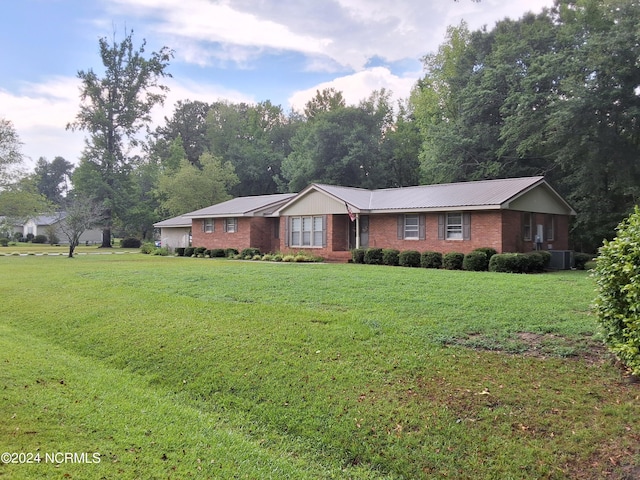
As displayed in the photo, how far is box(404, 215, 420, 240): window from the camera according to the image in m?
22.0

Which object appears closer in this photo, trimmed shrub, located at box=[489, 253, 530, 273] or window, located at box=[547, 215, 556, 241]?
trimmed shrub, located at box=[489, 253, 530, 273]

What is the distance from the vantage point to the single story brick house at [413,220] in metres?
19.8

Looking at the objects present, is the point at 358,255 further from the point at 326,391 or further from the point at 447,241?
the point at 326,391

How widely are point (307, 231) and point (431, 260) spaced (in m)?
8.45

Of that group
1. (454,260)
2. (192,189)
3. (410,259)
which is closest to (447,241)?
(410,259)

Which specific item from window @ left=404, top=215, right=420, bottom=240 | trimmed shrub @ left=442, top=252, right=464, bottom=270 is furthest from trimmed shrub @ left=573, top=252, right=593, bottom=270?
window @ left=404, top=215, right=420, bottom=240

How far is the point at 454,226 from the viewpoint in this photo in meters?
20.7

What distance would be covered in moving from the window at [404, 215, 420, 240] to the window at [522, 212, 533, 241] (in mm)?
4544

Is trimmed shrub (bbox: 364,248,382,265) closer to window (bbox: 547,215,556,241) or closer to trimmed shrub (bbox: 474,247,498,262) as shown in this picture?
trimmed shrub (bbox: 474,247,498,262)

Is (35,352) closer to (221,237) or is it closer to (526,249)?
(526,249)

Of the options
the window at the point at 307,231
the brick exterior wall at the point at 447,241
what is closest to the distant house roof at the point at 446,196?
the brick exterior wall at the point at 447,241

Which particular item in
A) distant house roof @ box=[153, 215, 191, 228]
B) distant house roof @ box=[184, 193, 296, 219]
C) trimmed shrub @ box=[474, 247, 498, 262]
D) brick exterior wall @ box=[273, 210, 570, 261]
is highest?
distant house roof @ box=[184, 193, 296, 219]

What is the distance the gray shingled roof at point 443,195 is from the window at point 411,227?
24.3 inches

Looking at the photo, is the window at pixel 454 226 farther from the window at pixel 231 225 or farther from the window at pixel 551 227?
the window at pixel 231 225
